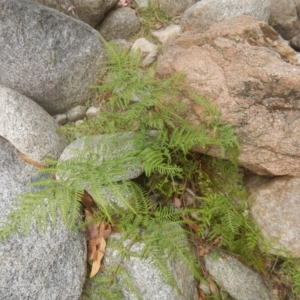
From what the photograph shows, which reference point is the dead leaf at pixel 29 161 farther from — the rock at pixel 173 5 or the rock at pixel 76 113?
the rock at pixel 173 5

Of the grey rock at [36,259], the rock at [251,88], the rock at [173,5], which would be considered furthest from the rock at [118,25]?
the grey rock at [36,259]

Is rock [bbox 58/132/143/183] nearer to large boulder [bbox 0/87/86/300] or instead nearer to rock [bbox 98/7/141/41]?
large boulder [bbox 0/87/86/300]

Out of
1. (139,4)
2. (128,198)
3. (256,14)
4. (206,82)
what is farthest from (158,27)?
(128,198)

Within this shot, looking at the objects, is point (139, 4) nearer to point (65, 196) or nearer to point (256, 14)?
point (256, 14)

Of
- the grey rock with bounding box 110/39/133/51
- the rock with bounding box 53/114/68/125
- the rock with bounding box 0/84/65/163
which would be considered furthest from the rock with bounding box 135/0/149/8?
the rock with bounding box 0/84/65/163

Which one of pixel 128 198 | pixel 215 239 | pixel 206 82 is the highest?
pixel 206 82

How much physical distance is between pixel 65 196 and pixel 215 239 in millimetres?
1580

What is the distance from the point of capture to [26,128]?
311 centimetres

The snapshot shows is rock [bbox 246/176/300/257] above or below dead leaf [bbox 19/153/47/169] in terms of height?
below

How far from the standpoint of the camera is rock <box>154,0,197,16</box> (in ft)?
15.5

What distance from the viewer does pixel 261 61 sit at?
2.99 meters

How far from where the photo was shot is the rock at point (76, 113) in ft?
12.6

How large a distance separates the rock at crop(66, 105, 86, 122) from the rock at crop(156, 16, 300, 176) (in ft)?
3.66

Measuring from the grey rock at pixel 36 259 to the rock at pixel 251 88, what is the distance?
156 cm
